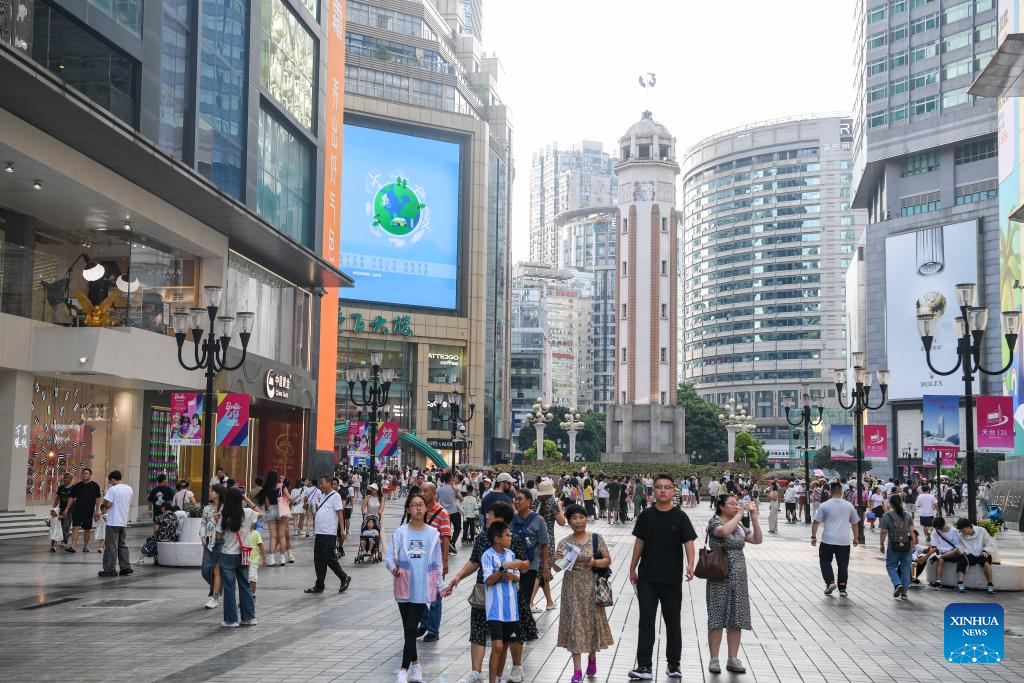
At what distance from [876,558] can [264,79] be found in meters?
25.3

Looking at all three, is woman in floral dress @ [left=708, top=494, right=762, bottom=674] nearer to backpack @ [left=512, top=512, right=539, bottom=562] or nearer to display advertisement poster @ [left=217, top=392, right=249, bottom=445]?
backpack @ [left=512, top=512, right=539, bottom=562]

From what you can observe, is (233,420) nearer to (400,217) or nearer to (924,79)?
(400,217)

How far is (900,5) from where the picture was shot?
89438 mm

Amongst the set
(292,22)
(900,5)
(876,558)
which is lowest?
(876,558)

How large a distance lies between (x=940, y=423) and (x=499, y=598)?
26.1 metres

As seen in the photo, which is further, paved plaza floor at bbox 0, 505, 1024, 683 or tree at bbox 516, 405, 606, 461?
tree at bbox 516, 405, 606, 461

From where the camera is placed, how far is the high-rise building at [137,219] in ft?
83.1

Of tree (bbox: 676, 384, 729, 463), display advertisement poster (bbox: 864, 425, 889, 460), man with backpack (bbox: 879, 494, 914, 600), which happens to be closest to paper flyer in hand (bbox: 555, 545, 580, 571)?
man with backpack (bbox: 879, 494, 914, 600)

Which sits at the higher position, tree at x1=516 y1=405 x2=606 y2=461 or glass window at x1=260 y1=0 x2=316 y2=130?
glass window at x1=260 y1=0 x2=316 y2=130

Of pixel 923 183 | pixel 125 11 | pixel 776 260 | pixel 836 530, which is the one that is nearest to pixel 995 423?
pixel 836 530

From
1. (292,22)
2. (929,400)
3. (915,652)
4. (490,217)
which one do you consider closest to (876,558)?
(929,400)

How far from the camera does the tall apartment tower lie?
8150 centimetres

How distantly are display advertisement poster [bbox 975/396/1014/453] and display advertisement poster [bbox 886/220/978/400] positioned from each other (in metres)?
50.4

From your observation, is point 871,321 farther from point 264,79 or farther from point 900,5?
point 264,79
